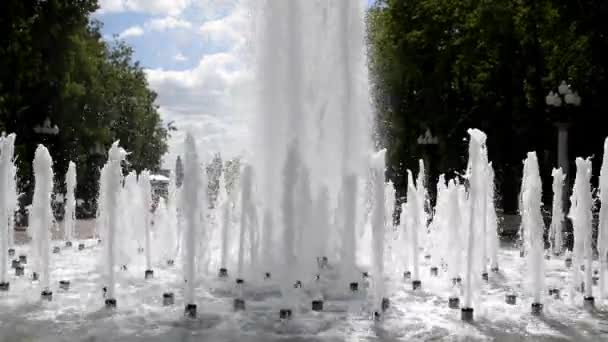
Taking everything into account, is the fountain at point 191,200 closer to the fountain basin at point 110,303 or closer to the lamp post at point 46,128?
the fountain basin at point 110,303

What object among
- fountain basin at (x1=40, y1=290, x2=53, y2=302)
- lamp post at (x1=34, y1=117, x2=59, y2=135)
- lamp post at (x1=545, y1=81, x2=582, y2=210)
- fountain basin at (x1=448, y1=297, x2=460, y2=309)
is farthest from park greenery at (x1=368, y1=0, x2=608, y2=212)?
fountain basin at (x1=40, y1=290, x2=53, y2=302)

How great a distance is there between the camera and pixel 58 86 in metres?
22.6

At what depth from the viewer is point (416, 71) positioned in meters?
24.6

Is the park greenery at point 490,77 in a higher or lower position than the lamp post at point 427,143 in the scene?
higher

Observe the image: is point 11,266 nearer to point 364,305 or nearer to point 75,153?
point 364,305

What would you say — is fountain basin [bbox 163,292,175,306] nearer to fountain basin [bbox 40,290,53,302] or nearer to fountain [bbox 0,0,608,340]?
fountain [bbox 0,0,608,340]

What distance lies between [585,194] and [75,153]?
20.6 meters

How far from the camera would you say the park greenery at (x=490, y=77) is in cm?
1812

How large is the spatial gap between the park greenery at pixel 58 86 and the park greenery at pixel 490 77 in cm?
999

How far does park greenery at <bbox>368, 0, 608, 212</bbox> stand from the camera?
1812 centimetres

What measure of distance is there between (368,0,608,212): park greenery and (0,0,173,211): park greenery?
32.8ft

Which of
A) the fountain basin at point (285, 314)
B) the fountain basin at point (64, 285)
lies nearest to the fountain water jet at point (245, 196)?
the fountain basin at point (64, 285)

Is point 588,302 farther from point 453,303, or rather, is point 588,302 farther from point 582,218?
point 453,303

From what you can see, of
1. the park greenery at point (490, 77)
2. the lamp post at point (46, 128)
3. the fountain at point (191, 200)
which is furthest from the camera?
the lamp post at point (46, 128)
